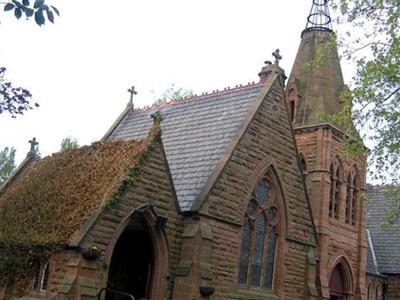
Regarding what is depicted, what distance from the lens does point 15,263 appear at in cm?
1571

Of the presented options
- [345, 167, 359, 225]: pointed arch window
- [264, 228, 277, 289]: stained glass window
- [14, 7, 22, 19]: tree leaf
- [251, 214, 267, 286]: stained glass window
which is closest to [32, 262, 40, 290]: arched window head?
[251, 214, 267, 286]: stained glass window

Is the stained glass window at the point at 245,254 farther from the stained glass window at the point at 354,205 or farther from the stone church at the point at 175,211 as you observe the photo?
the stained glass window at the point at 354,205

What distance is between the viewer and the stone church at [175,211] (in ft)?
48.6

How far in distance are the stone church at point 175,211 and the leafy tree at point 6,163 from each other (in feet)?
121

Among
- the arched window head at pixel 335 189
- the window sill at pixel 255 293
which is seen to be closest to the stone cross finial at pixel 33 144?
the window sill at pixel 255 293

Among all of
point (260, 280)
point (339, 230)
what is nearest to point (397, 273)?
point (339, 230)

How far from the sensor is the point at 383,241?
127 feet

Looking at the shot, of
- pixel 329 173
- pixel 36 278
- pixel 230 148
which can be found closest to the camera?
pixel 36 278

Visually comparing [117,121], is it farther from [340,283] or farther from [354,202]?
[340,283]

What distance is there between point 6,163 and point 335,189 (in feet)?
136

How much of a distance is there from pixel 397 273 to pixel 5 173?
3998 centimetres

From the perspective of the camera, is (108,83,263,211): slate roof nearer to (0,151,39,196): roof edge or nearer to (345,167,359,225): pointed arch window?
(0,151,39,196): roof edge

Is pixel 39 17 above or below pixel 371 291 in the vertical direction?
above

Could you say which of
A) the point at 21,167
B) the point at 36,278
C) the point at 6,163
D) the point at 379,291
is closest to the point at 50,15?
the point at 36,278
